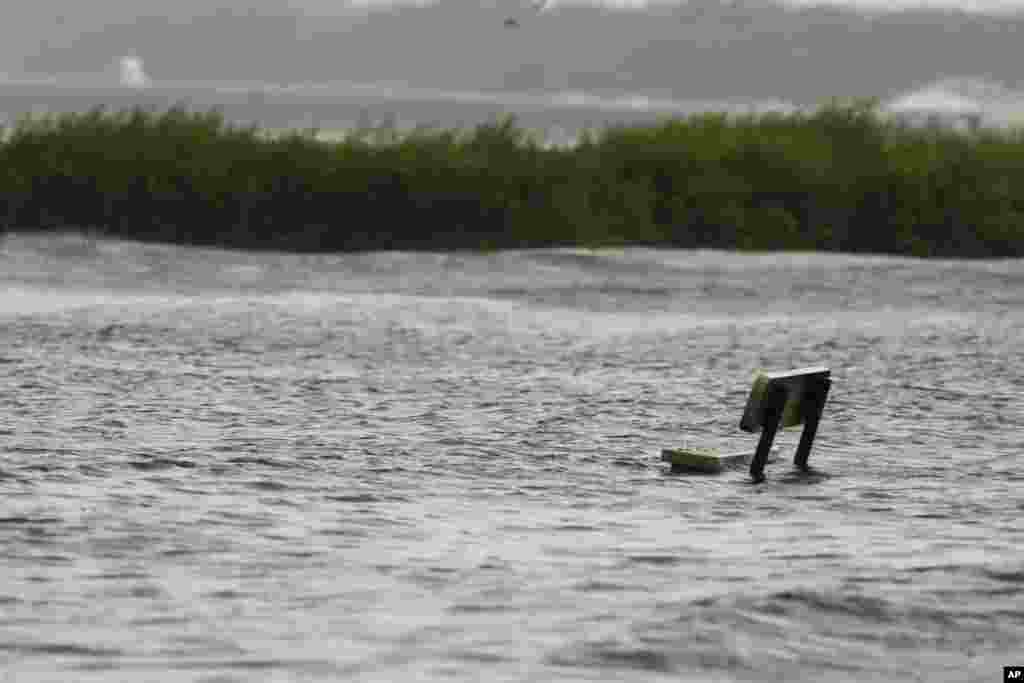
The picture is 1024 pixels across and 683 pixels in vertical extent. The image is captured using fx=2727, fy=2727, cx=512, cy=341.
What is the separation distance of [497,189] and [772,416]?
20.5 meters

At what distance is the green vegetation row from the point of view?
33125 millimetres

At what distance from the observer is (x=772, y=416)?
13273mm

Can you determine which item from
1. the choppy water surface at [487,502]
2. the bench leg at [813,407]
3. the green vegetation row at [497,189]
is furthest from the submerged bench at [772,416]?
the green vegetation row at [497,189]

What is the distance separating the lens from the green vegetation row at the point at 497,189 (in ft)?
109

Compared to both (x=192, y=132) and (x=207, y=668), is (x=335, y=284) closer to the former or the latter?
(x=192, y=132)

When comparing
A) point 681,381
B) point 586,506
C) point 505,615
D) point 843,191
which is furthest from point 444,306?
point 505,615

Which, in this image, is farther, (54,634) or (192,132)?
(192,132)

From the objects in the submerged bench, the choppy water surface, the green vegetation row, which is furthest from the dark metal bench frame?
the green vegetation row

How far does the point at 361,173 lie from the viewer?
33.3 metres

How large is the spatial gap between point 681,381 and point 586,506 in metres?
6.83

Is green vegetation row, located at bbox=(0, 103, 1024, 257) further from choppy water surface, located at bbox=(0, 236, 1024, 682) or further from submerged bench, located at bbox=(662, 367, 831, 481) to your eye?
submerged bench, located at bbox=(662, 367, 831, 481)

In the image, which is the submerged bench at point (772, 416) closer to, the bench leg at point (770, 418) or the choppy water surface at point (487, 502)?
the bench leg at point (770, 418)

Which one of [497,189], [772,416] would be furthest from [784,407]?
[497,189]

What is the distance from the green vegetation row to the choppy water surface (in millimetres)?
8367
